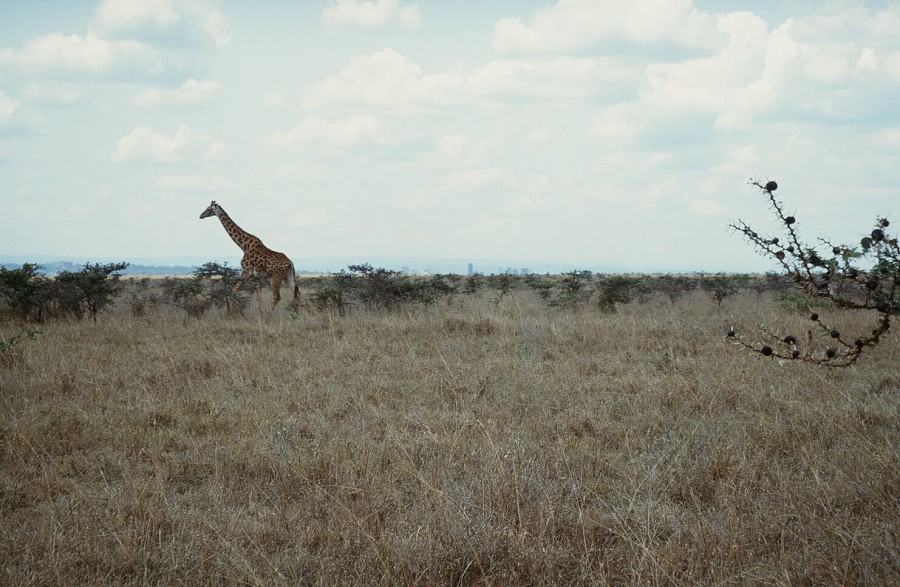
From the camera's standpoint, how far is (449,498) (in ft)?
11.9

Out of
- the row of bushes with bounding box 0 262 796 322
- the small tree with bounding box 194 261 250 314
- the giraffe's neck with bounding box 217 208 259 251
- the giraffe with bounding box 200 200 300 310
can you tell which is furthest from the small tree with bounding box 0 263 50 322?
the giraffe's neck with bounding box 217 208 259 251

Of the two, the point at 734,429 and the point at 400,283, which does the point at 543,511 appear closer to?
the point at 734,429

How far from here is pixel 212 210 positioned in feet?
51.7

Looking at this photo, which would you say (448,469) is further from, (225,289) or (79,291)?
(225,289)

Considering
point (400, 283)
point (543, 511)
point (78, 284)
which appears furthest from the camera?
point (400, 283)

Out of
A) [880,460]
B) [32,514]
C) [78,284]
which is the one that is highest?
[78,284]

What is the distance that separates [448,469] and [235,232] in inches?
511

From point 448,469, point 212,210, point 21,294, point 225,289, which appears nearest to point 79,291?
point 21,294

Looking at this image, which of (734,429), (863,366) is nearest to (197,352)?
(734,429)

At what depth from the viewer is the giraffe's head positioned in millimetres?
15633

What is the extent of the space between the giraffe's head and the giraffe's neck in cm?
7

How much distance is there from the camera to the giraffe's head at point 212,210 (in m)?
15.6

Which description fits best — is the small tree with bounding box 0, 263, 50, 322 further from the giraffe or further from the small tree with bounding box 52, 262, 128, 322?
the giraffe

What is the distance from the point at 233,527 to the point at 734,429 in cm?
406
